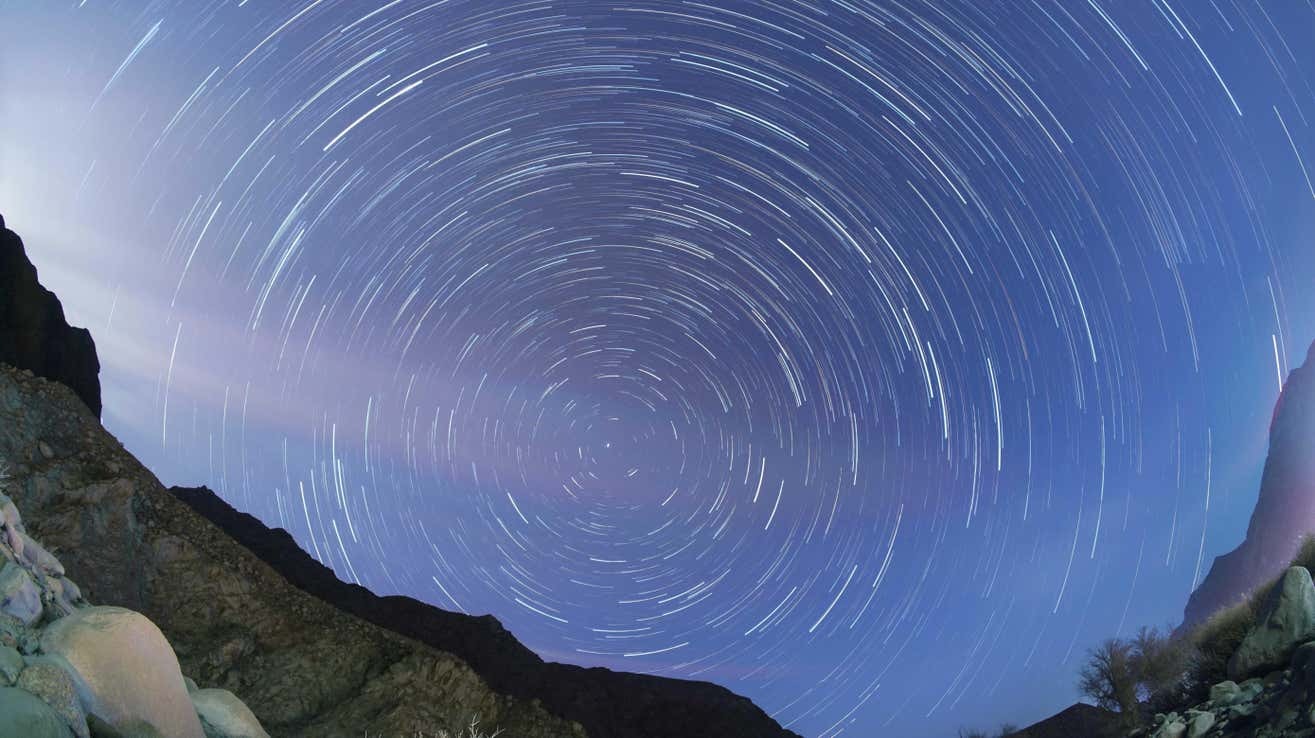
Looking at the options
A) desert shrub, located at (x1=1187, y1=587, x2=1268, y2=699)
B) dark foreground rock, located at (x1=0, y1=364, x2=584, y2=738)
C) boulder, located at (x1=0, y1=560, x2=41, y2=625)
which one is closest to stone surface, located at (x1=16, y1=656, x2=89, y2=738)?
boulder, located at (x1=0, y1=560, x2=41, y2=625)

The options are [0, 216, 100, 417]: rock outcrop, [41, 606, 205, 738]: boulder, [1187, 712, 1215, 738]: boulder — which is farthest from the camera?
[0, 216, 100, 417]: rock outcrop

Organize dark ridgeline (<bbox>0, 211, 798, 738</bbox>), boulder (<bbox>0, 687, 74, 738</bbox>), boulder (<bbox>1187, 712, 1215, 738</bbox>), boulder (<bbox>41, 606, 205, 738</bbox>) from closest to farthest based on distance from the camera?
boulder (<bbox>0, 687, 74, 738</bbox>), boulder (<bbox>41, 606, 205, 738</bbox>), boulder (<bbox>1187, 712, 1215, 738</bbox>), dark ridgeline (<bbox>0, 211, 798, 738</bbox>)

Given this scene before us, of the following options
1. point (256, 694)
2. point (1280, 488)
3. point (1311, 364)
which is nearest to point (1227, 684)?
point (256, 694)

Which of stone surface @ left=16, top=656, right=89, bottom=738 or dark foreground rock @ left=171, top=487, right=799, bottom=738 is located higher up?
dark foreground rock @ left=171, top=487, right=799, bottom=738

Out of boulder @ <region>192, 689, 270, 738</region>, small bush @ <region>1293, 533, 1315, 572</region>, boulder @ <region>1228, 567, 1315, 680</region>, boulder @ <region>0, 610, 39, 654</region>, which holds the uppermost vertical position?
small bush @ <region>1293, 533, 1315, 572</region>

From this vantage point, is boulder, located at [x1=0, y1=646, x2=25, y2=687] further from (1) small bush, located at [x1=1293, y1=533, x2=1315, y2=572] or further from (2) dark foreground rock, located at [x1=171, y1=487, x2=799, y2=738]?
(2) dark foreground rock, located at [x1=171, y1=487, x2=799, y2=738]

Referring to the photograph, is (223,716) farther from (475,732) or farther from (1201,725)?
(475,732)

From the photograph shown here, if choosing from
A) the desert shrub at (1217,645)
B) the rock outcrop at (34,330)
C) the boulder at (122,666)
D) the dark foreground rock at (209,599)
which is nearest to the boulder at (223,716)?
the boulder at (122,666)

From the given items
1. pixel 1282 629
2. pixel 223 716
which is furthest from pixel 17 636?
pixel 1282 629

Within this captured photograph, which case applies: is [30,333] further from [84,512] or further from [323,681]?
[323,681]
